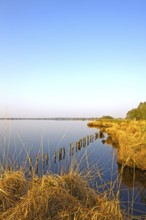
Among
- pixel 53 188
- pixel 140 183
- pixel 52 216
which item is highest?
pixel 53 188

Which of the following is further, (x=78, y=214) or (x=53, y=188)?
(x=53, y=188)

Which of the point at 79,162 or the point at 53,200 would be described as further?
the point at 79,162

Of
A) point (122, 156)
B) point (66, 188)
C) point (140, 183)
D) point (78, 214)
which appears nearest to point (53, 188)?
point (66, 188)

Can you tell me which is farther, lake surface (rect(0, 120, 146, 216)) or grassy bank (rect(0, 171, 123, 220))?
lake surface (rect(0, 120, 146, 216))

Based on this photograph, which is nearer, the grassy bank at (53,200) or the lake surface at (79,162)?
the grassy bank at (53,200)

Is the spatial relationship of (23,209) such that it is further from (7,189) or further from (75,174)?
(75,174)

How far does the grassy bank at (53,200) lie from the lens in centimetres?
351

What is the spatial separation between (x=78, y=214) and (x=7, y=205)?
102 centimetres

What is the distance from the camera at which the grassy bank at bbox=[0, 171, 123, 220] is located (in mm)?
3510

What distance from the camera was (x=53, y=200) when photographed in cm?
376

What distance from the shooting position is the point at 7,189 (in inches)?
163

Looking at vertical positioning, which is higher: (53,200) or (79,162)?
(79,162)

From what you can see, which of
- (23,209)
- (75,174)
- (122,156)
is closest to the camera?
(23,209)

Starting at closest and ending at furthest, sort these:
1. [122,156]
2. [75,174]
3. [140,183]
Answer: [75,174], [140,183], [122,156]
